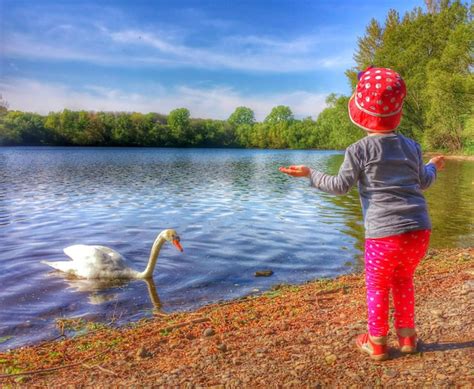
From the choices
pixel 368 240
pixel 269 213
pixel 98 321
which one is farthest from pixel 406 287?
pixel 269 213

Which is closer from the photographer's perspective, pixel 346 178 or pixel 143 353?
pixel 346 178

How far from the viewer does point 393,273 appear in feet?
13.5

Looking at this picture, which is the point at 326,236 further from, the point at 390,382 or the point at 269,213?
the point at 390,382

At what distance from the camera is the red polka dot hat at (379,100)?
392 cm

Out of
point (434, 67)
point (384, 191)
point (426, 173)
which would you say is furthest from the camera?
point (434, 67)

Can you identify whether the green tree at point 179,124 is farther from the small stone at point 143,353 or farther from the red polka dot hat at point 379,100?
the red polka dot hat at point 379,100

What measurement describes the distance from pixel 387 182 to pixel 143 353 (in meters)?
3.07

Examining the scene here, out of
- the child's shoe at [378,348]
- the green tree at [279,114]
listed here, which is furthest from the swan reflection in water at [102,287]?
the green tree at [279,114]

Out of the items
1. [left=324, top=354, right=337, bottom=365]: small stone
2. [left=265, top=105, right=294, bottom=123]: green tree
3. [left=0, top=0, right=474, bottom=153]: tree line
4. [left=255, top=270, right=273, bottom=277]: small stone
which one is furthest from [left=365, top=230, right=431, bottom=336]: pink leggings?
[left=265, top=105, right=294, bottom=123]: green tree

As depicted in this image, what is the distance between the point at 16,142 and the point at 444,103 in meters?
106

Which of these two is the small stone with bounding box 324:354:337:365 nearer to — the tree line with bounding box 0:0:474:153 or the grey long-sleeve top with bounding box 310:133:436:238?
the grey long-sleeve top with bounding box 310:133:436:238

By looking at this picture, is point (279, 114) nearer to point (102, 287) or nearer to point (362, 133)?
point (362, 133)

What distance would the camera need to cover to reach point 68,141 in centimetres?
13100

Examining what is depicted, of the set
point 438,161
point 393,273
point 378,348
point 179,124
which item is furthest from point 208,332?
point 179,124
